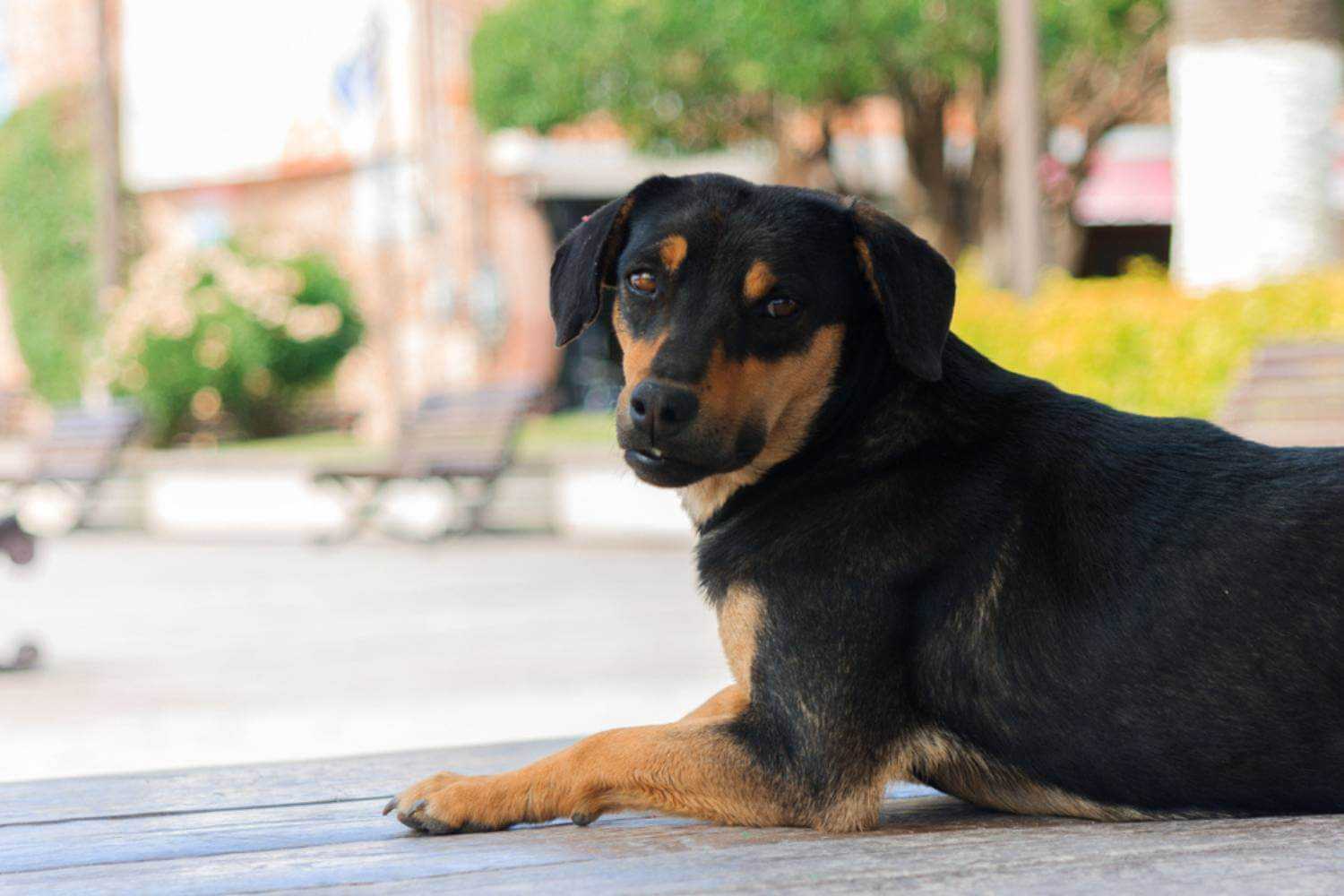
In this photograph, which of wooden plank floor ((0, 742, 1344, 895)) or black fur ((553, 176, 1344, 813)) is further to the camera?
black fur ((553, 176, 1344, 813))

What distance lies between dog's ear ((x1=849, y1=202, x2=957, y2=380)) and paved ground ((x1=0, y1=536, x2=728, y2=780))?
122 inches

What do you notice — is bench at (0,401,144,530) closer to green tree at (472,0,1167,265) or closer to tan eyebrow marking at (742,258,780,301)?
green tree at (472,0,1167,265)

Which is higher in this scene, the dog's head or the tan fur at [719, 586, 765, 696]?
the dog's head

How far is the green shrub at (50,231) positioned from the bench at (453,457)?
18.5 metres

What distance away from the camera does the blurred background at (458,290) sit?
25.5ft

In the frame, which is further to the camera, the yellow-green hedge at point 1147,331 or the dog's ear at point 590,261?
the yellow-green hedge at point 1147,331

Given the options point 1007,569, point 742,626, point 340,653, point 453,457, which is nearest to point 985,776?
point 1007,569

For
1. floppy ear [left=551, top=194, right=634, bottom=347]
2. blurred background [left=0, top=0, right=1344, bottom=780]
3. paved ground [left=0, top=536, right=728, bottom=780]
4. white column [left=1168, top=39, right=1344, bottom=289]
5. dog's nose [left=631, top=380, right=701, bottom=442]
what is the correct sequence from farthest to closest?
white column [left=1168, top=39, right=1344, bottom=289]
blurred background [left=0, top=0, right=1344, bottom=780]
paved ground [left=0, top=536, right=728, bottom=780]
floppy ear [left=551, top=194, right=634, bottom=347]
dog's nose [left=631, top=380, right=701, bottom=442]

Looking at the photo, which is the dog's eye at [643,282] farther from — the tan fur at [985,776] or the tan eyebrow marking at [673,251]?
the tan fur at [985,776]

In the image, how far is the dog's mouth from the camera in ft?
9.35

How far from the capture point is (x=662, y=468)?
286cm

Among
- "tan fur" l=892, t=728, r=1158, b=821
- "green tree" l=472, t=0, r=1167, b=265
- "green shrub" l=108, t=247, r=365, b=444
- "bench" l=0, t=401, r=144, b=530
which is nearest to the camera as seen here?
"tan fur" l=892, t=728, r=1158, b=821

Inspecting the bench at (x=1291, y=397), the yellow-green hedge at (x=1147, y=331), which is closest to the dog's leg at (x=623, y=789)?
the bench at (x=1291, y=397)

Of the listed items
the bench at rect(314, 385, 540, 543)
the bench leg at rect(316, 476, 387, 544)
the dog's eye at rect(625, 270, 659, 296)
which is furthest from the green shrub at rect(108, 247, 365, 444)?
the dog's eye at rect(625, 270, 659, 296)
